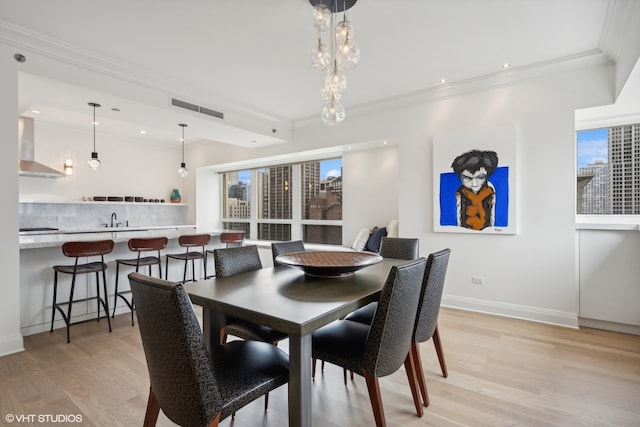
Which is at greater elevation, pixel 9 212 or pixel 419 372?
pixel 9 212

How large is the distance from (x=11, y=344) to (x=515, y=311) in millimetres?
4703

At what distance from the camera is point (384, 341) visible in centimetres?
151

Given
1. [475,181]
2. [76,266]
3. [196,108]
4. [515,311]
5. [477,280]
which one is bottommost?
[515,311]

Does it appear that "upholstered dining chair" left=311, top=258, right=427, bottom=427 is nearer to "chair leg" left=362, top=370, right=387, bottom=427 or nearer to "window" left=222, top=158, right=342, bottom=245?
"chair leg" left=362, top=370, right=387, bottom=427

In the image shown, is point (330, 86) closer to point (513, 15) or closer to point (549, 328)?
point (513, 15)

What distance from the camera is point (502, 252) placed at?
3.50 meters

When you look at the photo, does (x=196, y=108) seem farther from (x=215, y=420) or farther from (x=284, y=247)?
(x=215, y=420)

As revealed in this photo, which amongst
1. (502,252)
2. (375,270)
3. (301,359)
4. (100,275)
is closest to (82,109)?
(100,275)

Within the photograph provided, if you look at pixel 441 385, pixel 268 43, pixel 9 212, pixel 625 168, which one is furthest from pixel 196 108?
pixel 625 168

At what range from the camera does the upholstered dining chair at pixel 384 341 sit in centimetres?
149

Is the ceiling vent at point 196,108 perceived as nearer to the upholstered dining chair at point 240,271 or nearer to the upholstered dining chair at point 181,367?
the upholstered dining chair at point 240,271

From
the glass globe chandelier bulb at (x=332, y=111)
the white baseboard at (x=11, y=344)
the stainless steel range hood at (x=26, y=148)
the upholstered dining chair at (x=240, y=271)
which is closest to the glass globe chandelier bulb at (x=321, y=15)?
the glass globe chandelier bulb at (x=332, y=111)

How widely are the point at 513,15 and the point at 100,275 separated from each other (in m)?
4.70

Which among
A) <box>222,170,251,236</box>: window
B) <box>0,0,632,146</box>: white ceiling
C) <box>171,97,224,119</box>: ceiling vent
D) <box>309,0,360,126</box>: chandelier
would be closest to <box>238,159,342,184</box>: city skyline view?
<box>0,0,632,146</box>: white ceiling
